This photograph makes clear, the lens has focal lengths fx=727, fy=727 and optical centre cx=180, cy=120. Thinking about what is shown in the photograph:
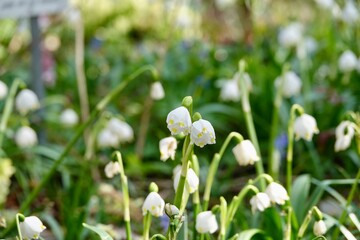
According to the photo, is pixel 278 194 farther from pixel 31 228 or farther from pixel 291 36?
pixel 291 36

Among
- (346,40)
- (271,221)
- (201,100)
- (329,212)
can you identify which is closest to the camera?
(271,221)

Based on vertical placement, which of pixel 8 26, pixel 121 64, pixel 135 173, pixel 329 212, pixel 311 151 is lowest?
pixel 329 212

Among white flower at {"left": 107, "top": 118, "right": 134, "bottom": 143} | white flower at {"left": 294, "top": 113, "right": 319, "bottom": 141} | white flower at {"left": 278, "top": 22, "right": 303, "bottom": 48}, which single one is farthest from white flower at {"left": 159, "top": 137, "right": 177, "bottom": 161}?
white flower at {"left": 278, "top": 22, "right": 303, "bottom": 48}

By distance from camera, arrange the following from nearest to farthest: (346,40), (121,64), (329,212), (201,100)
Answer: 1. (329,212)
2. (201,100)
3. (346,40)
4. (121,64)

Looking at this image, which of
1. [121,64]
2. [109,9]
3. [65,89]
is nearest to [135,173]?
[65,89]

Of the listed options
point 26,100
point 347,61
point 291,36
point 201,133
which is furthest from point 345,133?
point 291,36

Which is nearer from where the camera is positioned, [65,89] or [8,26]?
[65,89]

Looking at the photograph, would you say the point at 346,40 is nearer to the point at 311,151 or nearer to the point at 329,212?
the point at 311,151

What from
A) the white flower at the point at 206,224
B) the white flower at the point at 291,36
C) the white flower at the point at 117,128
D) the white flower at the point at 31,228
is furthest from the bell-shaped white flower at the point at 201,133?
the white flower at the point at 291,36
